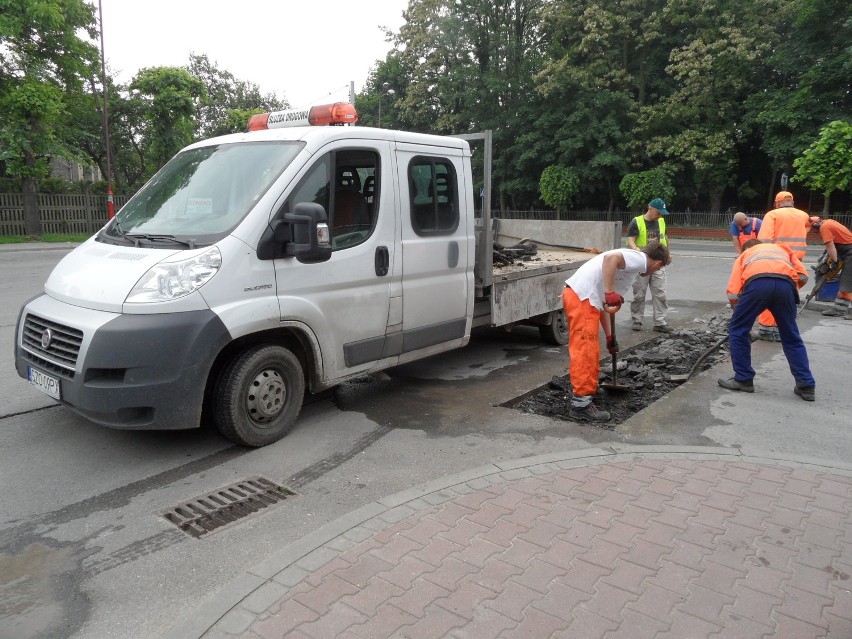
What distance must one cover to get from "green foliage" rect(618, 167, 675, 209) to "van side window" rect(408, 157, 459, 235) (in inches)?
1069

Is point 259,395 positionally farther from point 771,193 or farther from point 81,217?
point 771,193

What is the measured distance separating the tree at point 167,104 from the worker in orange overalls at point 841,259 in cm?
2534

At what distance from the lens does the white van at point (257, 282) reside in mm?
4004

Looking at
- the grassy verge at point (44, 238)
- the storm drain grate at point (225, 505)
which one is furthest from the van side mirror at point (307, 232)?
the grassy verge at point (44, 238)

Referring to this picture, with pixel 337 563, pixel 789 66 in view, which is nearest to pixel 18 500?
pixel 337 563

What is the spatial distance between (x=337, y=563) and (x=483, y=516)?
2.93 ft

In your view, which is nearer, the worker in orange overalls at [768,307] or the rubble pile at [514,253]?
the worker in orange overalls at [768,307]

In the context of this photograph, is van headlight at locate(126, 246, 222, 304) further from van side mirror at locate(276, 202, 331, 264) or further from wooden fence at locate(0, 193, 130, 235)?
wooden fence at locate(0, 193, 130, 235)

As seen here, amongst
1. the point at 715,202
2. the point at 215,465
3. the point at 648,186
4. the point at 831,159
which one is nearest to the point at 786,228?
the point at 215,465

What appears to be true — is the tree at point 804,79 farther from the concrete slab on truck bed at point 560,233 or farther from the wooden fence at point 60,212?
the wooden fence at point 60,212

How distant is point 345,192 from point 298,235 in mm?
705

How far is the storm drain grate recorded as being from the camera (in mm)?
3564

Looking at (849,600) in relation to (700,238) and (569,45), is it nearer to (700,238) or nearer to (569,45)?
(700,238)

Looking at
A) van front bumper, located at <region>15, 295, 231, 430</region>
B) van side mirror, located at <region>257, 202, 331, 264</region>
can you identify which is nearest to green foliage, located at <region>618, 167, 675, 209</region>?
van side mirror, located at <region>257, 202, 331, 264</region>
